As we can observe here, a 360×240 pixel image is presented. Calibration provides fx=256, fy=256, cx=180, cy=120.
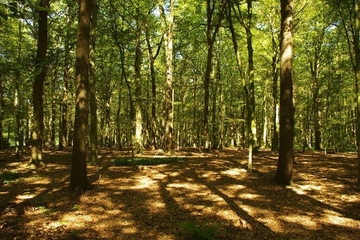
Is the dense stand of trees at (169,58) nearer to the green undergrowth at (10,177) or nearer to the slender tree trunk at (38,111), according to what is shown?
the slender tree trunk at (38,111)

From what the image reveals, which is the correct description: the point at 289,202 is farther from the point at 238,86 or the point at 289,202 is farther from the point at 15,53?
the point at 238,86

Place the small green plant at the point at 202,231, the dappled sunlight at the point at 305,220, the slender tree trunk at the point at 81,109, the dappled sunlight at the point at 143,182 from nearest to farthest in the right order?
1. the small green plant at the point at 202,231
2. the dappled sunlight at the point at 305,220
3. the slender tree trunk at the point at 81,109
4. the dappled sunlight at the point at 143,182

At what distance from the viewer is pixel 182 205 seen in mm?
7801

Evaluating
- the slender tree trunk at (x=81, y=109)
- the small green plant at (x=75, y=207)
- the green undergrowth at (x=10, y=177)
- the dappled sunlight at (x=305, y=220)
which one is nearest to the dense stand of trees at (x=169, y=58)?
the slender tree trunk at (x=81, y=109)

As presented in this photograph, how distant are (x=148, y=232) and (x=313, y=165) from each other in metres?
10.9

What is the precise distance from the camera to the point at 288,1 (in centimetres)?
971

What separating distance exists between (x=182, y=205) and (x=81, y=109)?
192 inches

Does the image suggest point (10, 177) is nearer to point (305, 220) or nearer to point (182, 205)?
point (182, 205)

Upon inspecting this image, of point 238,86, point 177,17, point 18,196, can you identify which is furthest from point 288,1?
point 238,86

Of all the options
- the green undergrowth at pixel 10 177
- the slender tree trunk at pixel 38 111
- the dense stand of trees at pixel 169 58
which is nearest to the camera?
the dense stand of trees at pixel 169 58

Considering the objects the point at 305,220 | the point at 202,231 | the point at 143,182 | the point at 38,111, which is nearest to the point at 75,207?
the point at 143,182

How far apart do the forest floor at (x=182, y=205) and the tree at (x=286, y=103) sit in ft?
2.38

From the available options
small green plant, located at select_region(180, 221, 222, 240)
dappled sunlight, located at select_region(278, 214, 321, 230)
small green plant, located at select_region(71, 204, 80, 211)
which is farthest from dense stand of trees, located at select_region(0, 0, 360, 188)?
small green plant, located at select_region(180, 221, 222, 240)

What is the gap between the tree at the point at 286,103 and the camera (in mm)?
9633
